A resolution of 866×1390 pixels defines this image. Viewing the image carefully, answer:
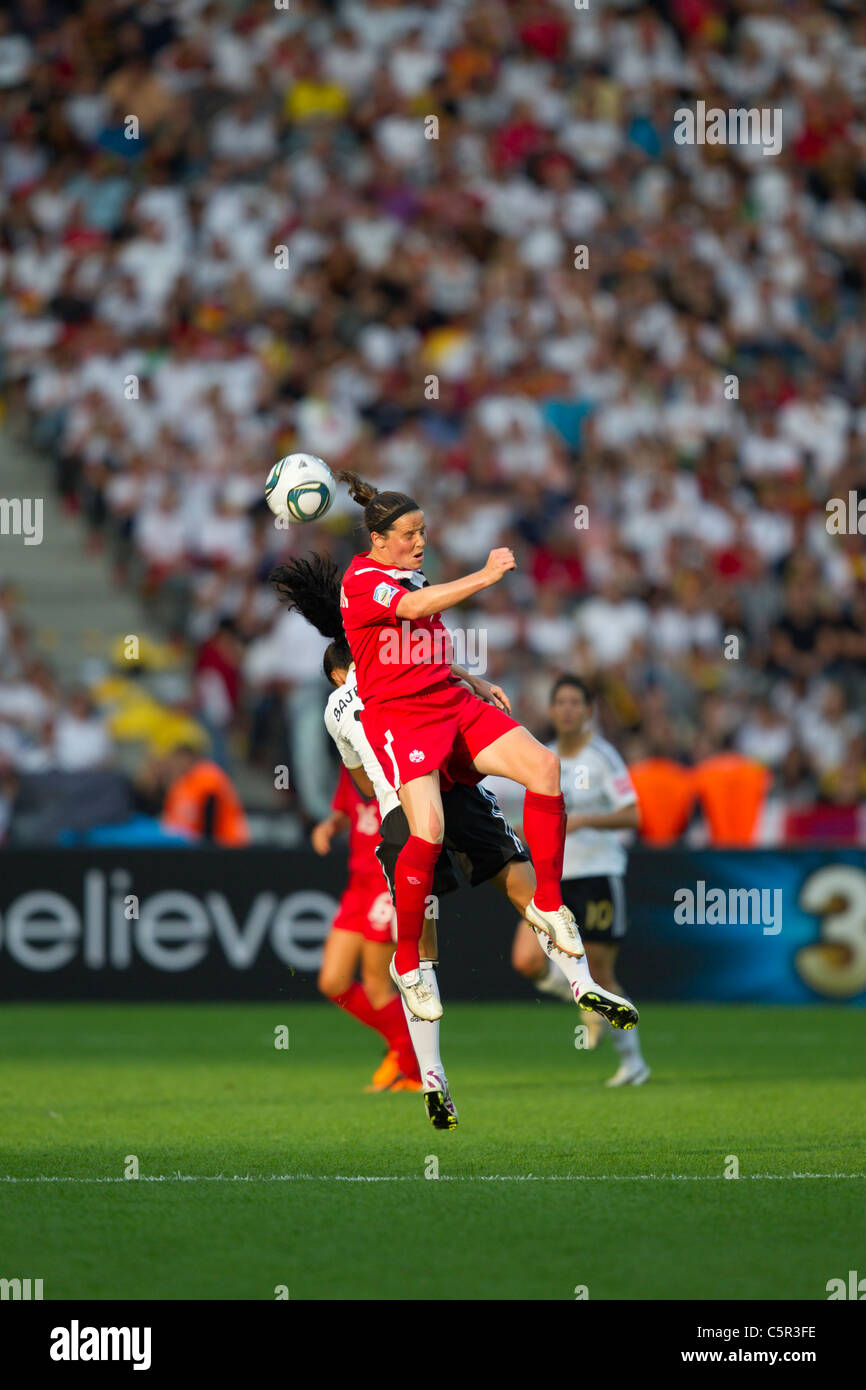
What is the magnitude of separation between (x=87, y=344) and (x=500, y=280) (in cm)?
390

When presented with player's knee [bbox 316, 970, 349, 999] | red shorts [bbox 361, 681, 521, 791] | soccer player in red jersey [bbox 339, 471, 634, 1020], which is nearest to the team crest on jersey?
soccer player in red jersey [bbox 339, 471, 634, 1020]

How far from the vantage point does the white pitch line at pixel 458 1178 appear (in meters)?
7.58

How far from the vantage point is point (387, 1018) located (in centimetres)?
1043

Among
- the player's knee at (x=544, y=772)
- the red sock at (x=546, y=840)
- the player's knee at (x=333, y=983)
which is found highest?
the player's knee at (x=544, y=772)

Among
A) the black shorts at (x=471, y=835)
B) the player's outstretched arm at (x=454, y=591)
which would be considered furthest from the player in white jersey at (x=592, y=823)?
the player's outstretched arm at (x=454, y=591)

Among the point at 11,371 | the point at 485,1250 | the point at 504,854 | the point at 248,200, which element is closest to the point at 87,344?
the point at 11,371

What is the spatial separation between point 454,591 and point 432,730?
2.34 feet

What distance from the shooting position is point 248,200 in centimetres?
2030

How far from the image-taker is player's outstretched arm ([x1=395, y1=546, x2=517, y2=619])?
24.1ft

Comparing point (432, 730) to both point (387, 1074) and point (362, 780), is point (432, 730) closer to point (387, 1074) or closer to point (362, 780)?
point (362, 780)

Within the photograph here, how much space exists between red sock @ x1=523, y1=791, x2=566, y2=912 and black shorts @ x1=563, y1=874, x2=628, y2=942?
2.99m

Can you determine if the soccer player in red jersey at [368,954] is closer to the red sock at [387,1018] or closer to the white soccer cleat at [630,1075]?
the red sock at [387,1018]

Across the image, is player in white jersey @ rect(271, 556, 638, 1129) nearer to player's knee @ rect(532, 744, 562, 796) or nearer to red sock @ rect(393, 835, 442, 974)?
red sock @ rect(393, 835, 442, 974)

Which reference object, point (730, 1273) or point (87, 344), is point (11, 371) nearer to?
point (87, 344)
